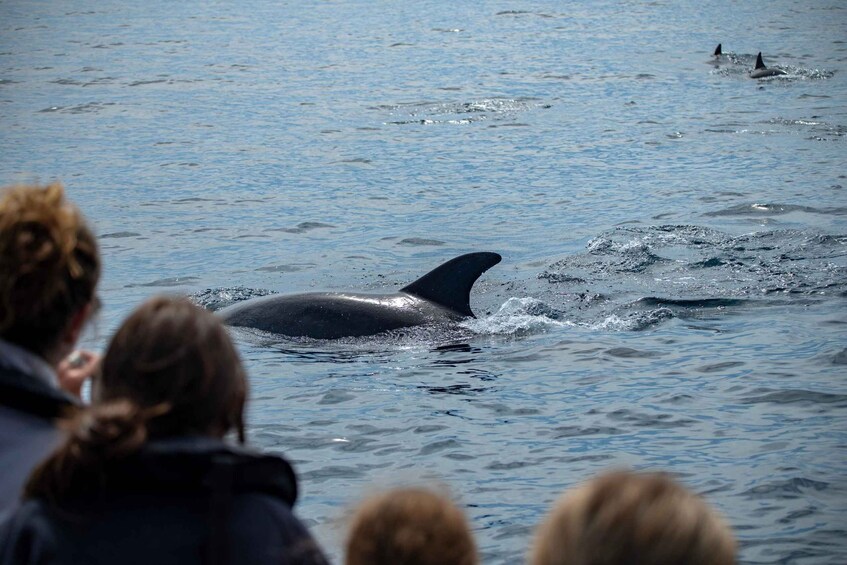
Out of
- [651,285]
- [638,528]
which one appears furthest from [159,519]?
[651,285]

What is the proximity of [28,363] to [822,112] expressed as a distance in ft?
74.9

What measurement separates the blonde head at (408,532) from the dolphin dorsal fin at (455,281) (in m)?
7.43

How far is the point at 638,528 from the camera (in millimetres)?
1952

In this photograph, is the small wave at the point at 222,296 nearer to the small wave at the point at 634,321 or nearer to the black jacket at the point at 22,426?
the small wave at the point at 634,321

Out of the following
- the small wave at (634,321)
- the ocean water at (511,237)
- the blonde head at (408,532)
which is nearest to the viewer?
the blonde head at (408,532)

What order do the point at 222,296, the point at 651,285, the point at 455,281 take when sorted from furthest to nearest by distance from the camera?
the point at 222,296
the point at 651,285
the point at 455,281

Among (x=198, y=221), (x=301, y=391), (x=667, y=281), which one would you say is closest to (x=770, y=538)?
(x=301, y=391)

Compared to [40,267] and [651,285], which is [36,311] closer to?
[40,267]

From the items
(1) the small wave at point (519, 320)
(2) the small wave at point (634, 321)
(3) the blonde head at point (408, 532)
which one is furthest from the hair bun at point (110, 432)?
(2) the small wave at point (634, 321)

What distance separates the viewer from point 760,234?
13.5 metres

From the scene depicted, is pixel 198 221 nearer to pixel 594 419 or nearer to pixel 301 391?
pixel 301 391

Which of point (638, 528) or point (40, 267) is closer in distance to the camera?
point (638, 528)

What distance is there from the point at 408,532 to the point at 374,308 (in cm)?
774

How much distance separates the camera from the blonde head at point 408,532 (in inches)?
85.4
